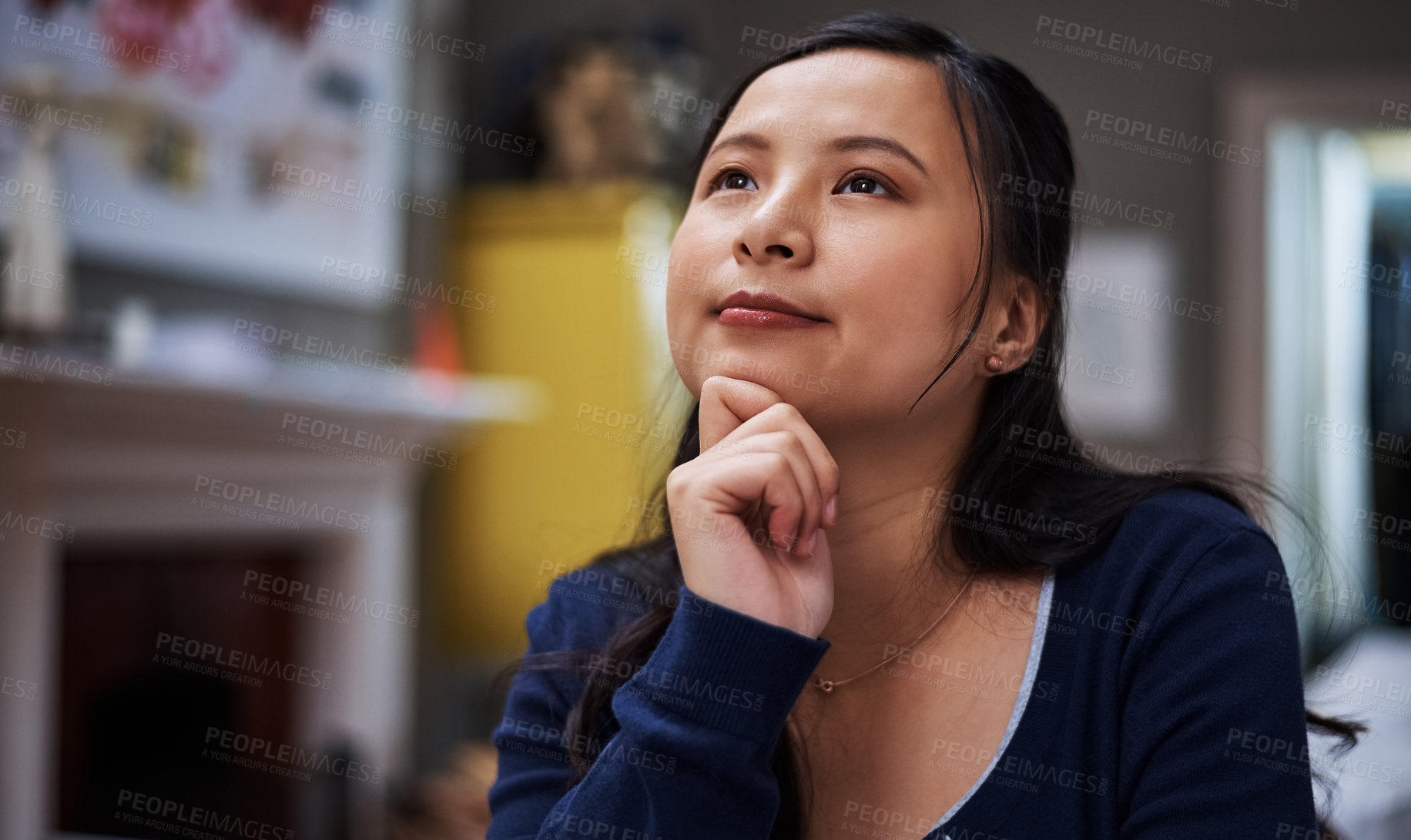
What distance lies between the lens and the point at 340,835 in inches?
80.9

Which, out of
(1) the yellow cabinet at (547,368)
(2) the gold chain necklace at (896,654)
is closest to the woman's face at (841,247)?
(2) the gold chain necklace at (896,654)

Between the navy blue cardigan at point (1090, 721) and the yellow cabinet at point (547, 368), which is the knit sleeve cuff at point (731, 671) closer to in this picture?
the navy blue cardigan at point (1090, 721)

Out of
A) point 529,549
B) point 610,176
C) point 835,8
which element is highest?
point 835,8

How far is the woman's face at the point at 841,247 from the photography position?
0.89 m

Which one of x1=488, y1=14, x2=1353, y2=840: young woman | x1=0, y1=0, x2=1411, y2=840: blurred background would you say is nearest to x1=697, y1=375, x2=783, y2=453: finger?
x1=488, y1=14, x2=1353, y2=840: young woman

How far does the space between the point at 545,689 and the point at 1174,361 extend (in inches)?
150

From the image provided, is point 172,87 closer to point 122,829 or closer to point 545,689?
point 122,829

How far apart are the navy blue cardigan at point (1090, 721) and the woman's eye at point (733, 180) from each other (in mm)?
385

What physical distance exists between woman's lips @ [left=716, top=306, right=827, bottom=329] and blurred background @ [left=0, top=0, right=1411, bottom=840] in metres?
0.33

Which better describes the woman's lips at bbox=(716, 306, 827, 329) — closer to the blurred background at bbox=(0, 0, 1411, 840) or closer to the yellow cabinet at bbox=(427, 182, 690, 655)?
the blurred background at bbox=(0, 0, 1411, 840)

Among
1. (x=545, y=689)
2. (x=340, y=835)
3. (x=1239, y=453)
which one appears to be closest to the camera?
(x=545, y=689)

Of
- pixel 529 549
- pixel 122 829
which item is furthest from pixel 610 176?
pixel 122 829

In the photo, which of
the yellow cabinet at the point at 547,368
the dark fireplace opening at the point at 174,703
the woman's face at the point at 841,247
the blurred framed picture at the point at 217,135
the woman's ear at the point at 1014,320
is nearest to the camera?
the woman's face at the point at 841,247

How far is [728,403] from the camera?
92 centimetres
